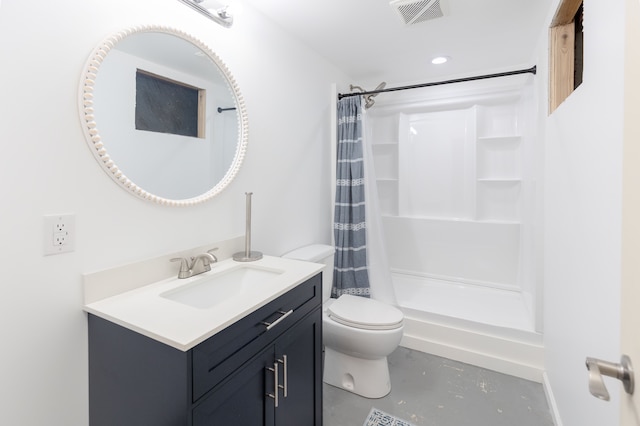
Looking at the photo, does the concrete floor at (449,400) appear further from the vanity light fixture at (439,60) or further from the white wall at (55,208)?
the vanity light fixture at (439,60)

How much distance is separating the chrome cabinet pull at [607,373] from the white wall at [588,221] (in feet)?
1.53

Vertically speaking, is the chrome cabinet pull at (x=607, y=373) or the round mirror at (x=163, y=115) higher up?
the round mirror at (x=163, y=115)

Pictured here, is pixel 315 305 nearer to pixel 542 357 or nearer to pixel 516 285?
pixel 542 357

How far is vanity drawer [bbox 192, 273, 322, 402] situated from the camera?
898 mm

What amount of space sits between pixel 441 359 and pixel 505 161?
181 cm

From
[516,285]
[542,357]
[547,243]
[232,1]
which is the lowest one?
[542,357]

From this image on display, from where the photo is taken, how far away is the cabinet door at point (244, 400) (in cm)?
93

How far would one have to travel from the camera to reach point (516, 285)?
9.41 feet

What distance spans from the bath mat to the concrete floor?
0.09 ft

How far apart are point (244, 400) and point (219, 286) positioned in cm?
51

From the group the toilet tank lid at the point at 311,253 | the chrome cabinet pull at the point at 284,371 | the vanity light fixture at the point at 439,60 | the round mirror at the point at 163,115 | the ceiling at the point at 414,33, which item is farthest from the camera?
the vanity light fixture at the point at 439,60

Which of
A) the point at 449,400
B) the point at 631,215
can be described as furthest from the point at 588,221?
the point at 449,400

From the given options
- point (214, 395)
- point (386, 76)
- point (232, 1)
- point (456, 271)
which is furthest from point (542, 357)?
point (232, 1)

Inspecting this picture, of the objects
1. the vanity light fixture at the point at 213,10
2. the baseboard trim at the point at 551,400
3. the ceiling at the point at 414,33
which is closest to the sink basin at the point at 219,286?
the vanity light fixture at the point at 213,10
